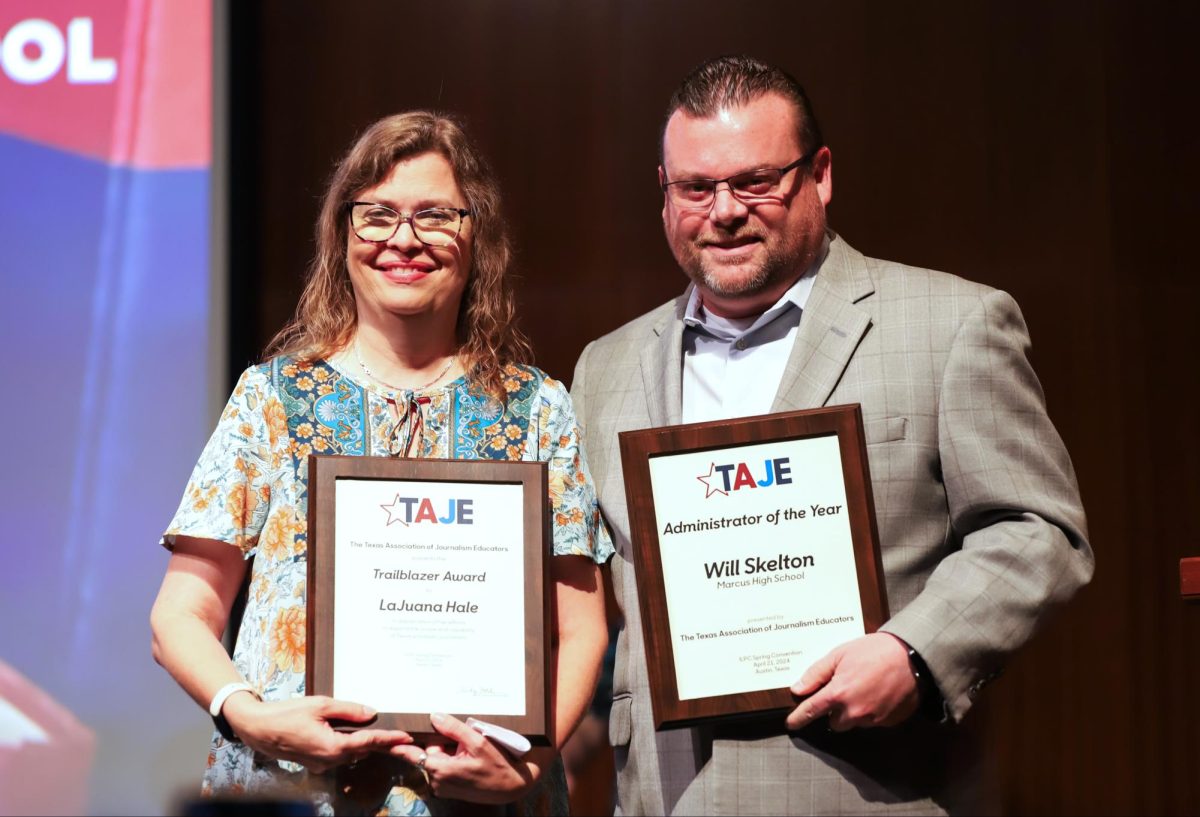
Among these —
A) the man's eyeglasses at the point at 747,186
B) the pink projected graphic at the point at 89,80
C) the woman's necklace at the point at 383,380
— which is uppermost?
the pink projected graphic at the point at 89,80

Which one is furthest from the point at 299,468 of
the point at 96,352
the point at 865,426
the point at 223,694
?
the point at 96,352

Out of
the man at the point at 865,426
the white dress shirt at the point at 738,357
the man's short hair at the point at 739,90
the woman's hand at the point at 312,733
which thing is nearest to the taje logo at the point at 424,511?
the woman's hand at the point at 312,733

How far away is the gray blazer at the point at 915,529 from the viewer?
1.87 m

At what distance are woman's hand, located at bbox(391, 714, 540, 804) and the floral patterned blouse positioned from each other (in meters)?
0.10

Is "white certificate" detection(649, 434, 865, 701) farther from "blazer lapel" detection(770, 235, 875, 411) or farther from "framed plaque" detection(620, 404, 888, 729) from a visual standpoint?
"blazer lapel" detection(770, 235, 875, 411)

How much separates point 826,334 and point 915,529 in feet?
1.10

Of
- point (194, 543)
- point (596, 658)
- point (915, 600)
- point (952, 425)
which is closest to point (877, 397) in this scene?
point (952, 425)

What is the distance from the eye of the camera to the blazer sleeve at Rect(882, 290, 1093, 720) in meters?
1.82

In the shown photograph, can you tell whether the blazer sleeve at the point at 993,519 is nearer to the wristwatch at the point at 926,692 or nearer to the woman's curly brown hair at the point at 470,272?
the wristwatch at the point at 926,692

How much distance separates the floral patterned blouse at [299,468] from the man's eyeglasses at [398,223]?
8.1 inches

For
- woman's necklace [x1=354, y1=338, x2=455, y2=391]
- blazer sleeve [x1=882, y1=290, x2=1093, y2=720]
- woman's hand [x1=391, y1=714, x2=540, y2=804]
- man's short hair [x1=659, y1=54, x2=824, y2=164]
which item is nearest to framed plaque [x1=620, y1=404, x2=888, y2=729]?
blazer sleeve [x1=882, y1=290, x2=1093, y2=720]

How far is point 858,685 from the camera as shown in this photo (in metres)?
1.73

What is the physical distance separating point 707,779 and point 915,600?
41cm

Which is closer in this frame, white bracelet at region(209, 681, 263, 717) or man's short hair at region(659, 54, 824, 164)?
white bracelet at region(209, 681, 263, 717)
